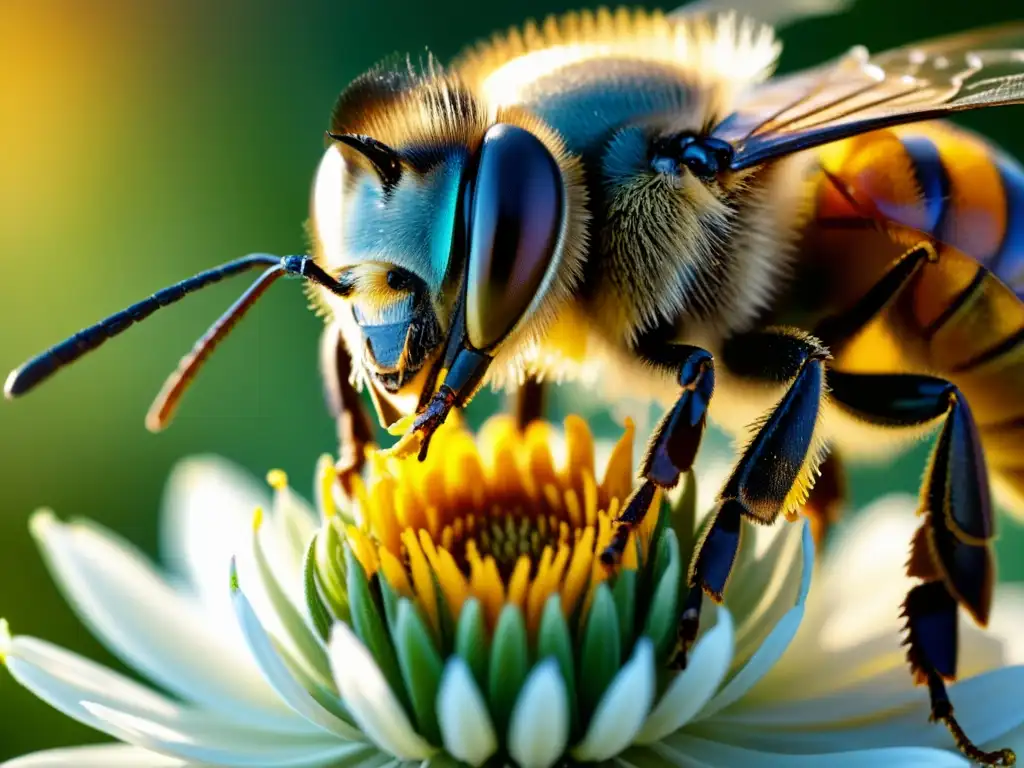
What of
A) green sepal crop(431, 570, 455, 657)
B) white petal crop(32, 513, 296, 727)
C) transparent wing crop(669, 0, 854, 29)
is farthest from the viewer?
transparent wing crop(669, 0, 854, 29)

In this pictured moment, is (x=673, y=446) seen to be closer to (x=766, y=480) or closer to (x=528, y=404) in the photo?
(x=766, y=480)

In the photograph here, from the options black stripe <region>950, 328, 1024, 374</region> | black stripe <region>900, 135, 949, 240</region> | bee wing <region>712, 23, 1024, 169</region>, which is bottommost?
black stripe <region>950, 328, 1024, 374</region>

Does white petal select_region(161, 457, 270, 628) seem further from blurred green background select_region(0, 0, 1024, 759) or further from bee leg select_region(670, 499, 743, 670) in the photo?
bee leg select_region(670, 499, 743, 670)

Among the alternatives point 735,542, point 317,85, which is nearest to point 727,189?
point 735,542

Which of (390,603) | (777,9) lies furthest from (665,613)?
(777,9)

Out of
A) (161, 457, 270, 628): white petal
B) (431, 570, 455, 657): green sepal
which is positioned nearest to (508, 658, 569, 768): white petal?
(431, 570, 455, 657): green sepal

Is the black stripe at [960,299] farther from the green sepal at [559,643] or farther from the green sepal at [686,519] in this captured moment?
the green sepal at [559,643]

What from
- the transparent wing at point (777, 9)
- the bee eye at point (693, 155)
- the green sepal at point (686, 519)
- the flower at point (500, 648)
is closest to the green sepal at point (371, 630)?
the flower at point (500, 648)
